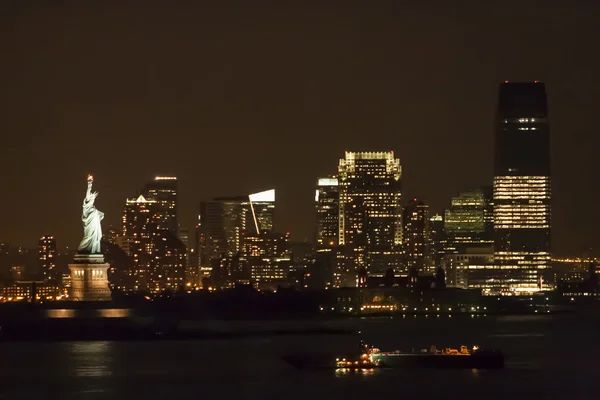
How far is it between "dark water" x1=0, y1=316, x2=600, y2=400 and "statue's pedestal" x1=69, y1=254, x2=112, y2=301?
24.2 feet

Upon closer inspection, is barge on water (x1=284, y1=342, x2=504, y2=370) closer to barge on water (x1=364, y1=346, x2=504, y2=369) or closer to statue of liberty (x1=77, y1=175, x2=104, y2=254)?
barge on water (x1=364, y1=346, x2=504, y2=369)

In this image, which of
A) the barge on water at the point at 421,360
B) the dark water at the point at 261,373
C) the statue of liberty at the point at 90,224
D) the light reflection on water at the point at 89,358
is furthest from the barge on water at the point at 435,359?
the statue of liberty at the point at 90,224

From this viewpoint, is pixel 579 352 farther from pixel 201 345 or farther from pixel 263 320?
pixel 263 320

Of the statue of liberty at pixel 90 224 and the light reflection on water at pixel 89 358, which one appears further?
the statue of liberty at pixel 90 224

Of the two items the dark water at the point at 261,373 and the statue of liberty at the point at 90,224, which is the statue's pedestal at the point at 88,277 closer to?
the statue of liberty at the point at 90,224

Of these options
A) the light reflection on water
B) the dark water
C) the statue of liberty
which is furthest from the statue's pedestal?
the dark water

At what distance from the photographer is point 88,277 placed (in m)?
122

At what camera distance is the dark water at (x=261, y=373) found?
250ft

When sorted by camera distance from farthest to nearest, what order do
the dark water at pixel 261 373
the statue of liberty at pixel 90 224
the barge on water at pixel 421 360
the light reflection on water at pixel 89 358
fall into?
the statue of liberty at pixel 90 224, the barge on water at pixel 421 360, the light reflection on water at pixel 89 358, the dark water at pixel 261 373

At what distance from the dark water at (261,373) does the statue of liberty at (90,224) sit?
9284 millimetres

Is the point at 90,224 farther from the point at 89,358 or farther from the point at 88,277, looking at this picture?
the point at 89,358

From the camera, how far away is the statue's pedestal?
400ft

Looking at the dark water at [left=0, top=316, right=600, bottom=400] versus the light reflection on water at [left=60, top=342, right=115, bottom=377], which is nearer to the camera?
the dark water at [left=0, top=316, right=600, bottom=400]

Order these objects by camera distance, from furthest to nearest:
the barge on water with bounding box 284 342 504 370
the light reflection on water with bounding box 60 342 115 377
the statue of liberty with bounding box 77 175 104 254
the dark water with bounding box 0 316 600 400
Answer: the statue of liberty with bounding box 77 175 104 254 < the barge on water with bounding box 284 342 504 370 < the light reflection on water with bounding box 60 342 115 377 < the dark water with bounding box 0 316 600 400
